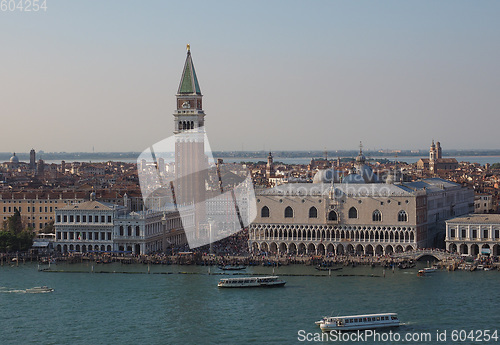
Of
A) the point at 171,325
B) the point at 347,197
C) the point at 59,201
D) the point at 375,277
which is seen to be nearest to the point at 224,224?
the point at 59,201

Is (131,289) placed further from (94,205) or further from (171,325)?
(94,205)

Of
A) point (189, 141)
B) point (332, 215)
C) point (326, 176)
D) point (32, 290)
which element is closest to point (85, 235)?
point (189, 141)

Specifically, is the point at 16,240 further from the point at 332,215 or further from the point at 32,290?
the point at 332,215

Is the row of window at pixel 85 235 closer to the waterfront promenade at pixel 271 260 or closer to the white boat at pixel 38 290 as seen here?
the waterfront promenade at pixel 271 260

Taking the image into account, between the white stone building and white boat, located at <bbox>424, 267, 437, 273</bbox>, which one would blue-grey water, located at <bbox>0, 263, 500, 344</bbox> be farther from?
the white stone building

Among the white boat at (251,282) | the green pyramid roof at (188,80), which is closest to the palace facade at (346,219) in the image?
the green pyramid roof at (188,80)

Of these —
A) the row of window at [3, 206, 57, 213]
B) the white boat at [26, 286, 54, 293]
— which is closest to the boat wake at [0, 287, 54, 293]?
the white boat at [26, 286, 54, 293]
